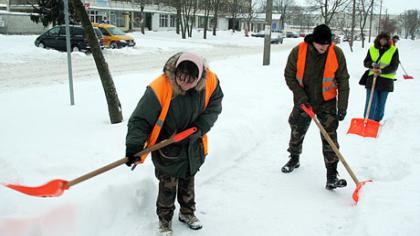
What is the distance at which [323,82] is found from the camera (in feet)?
13.4

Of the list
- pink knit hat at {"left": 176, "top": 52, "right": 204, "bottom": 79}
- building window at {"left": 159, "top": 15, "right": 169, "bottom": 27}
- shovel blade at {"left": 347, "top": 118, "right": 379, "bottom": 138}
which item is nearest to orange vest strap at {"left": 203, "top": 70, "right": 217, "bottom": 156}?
pink knit hat at {"left": 176, "top": 52, "right": 204, "bottom": 79}

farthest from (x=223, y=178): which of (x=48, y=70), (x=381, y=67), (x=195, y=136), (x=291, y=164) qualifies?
(x=48, y=70)

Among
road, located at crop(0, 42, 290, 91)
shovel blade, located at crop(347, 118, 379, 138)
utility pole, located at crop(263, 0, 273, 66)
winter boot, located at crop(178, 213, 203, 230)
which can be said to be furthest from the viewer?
utility pole, located at crop(263, 0, 273, 66)

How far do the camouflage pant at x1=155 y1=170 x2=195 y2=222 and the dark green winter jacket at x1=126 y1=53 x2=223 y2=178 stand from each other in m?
0.11

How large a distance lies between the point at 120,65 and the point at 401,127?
1124 centimetres

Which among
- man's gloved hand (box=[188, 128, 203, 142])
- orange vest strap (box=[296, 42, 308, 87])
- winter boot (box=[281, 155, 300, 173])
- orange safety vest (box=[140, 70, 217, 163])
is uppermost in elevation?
orange vest strap (box=[296, 42, 308, 87])

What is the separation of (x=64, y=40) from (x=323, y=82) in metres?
17.3

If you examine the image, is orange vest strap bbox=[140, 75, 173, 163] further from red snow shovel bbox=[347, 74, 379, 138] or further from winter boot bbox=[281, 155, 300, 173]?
red snow shovel bbox=[347, 74, 379, 138]

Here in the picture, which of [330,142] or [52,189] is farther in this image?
[330,142]

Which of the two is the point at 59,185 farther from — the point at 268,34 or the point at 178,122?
the point at 268,34

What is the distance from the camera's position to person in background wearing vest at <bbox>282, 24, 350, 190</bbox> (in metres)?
4.01

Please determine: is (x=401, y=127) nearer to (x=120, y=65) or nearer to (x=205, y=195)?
(x=205, y=195)

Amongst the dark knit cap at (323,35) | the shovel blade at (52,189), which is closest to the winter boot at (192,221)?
the shovel blade at (52,189)

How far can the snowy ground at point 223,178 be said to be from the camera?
329 cm
